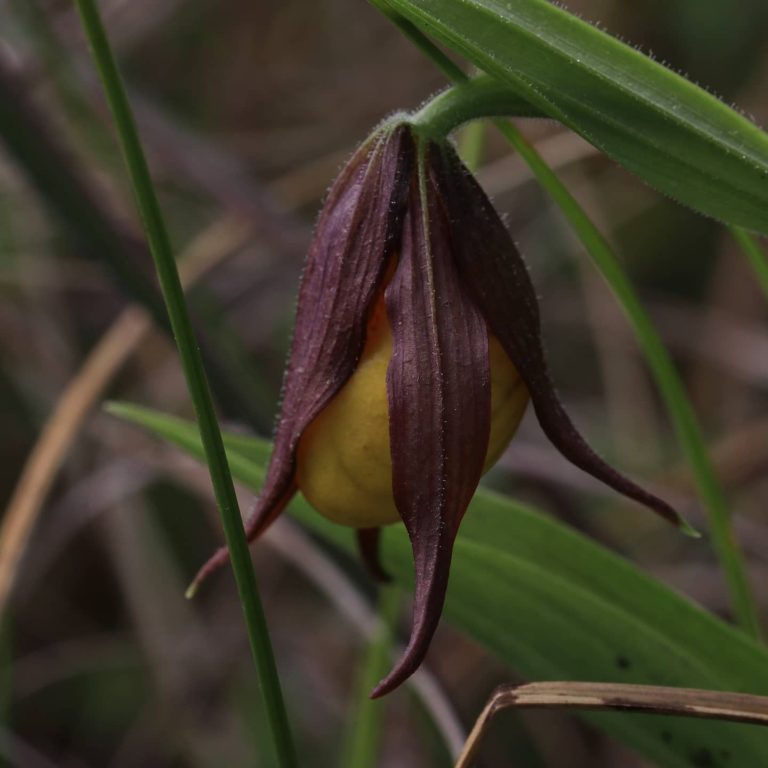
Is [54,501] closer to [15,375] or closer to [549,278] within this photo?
[15,375]

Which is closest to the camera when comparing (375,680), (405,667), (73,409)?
(405,667)

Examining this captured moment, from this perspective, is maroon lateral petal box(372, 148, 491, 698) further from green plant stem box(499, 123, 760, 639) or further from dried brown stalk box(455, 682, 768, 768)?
green plant stem box(499, 123, 760, 639)

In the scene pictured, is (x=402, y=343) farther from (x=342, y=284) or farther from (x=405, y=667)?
(x=405, y=667)

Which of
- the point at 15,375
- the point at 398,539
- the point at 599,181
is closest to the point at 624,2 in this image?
the point at 599,181

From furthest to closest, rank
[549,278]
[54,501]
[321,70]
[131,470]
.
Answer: [321,70]
[549,278]
[54,501]
[131,470]

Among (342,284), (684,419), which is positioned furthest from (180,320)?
(684,419)

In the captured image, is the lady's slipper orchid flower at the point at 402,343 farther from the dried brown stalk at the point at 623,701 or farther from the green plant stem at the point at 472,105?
the dried brown stalk at the point at 623,701
